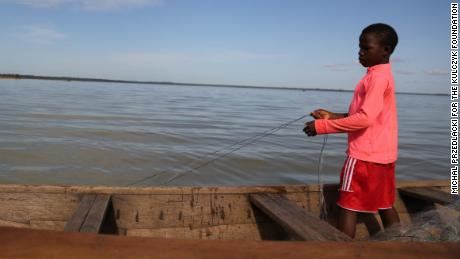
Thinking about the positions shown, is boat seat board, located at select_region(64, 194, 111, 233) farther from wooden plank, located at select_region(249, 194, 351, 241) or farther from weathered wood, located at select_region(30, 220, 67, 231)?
wooden plank, located at select_region(249, 194, 351, 241)

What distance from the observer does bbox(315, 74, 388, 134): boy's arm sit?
2.40 meters

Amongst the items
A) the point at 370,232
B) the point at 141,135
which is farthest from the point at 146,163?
the point at 370,232

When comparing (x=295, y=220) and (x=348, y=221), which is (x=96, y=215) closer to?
(x=295, y=220)

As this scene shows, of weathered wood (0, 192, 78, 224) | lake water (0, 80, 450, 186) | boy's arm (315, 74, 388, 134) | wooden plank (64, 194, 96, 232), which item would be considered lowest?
lake water (0, 80, 450, 186)

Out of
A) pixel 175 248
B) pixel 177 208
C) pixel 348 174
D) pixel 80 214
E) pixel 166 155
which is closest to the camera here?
pixel 175 248

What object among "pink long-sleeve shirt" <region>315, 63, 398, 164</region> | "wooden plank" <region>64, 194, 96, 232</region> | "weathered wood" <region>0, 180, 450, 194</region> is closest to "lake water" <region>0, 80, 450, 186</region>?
"weathered wood" <region>0, 180, 450, 194</region>

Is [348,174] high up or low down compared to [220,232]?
up

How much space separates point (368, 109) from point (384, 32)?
53cm

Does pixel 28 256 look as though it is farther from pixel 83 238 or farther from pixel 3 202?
pixel 3 202

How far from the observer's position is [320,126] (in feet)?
8.35

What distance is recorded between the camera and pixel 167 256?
3.78 ft

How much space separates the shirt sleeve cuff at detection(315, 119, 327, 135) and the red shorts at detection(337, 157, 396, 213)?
0.96 feet

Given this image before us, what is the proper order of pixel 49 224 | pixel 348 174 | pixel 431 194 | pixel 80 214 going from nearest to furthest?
pixel 80 214 → pixel 348 174 → pixel 49 224 → pixel 431 194

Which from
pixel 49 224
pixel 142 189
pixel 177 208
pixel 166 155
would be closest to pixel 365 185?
pixel 177 208
